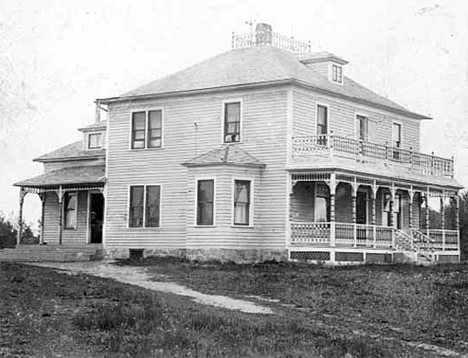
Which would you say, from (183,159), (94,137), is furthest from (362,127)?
(94,137)

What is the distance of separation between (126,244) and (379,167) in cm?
1158

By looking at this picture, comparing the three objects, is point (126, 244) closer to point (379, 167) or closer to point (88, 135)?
point (88, 135)

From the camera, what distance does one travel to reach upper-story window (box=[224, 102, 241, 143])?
3612 centimetres

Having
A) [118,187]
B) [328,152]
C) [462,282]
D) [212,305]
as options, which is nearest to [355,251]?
[328,152]

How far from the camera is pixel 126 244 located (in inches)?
1499

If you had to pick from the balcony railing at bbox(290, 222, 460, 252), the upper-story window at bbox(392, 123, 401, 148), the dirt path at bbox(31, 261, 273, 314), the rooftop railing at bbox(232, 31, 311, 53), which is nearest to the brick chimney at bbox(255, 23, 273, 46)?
the rooftop railing at bbox(232, 31, 311, 53)

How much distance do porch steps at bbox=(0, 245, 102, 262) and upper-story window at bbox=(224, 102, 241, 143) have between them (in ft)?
25.9

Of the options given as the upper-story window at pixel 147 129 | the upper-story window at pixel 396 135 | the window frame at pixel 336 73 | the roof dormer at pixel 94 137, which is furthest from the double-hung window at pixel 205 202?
the upper-story window at pixel 396 135

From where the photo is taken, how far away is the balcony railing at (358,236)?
33750 mm

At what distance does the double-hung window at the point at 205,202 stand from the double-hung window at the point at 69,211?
30.3 ft

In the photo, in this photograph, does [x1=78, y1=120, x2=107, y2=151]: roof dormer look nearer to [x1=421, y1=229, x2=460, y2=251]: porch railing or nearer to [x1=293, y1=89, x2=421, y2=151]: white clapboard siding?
[x1=293, y1=89, x2=421, y2=151]: white clapboard siding

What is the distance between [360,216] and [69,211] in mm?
14098

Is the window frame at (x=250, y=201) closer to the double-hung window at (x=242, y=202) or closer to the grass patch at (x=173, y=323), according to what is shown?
the double-hung window at (x=242, y=202)

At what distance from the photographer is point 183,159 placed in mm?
37156
